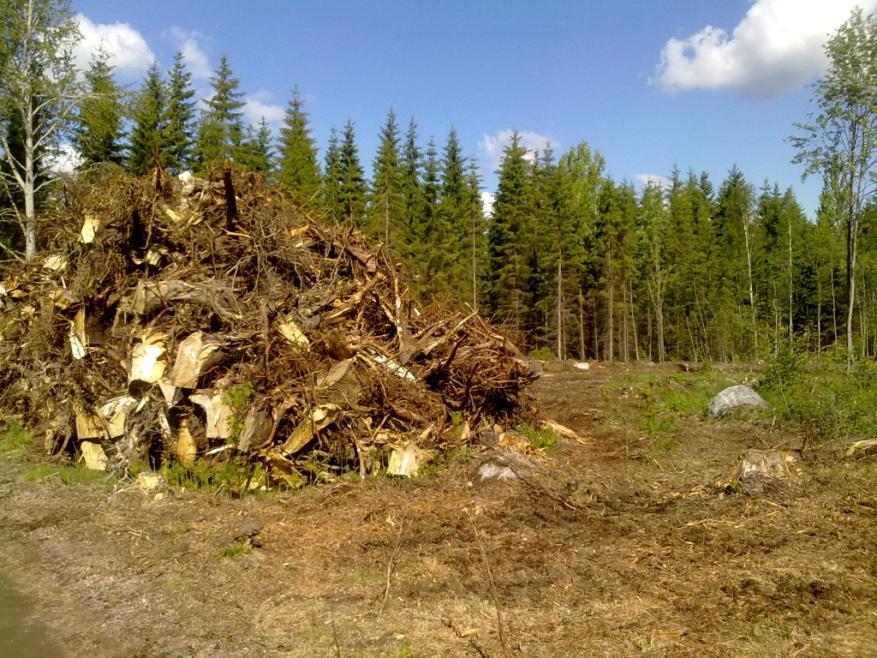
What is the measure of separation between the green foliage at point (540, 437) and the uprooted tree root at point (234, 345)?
268 mm

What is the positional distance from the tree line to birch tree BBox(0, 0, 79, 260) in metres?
0.05

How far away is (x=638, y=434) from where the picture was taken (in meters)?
9.59

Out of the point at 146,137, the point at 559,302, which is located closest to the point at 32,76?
the point at 146,137

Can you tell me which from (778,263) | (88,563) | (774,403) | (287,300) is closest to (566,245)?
(778,263)

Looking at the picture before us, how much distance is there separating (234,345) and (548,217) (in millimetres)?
26958

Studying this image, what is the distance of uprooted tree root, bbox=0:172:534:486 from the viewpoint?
6848mm

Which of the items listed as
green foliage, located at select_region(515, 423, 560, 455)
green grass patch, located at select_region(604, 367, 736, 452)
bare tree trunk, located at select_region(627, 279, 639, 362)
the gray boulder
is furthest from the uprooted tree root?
bare tree trunk, located at select_region(627, 279, 639, 362)

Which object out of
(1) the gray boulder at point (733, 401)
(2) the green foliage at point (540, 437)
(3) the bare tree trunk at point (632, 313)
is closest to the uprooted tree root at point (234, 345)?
(2) the green foliage at point (540, 437)

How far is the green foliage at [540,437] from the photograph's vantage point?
8.49 metres

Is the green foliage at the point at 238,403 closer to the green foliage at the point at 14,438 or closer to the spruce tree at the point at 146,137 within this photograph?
the green foliage at the point at 14,438

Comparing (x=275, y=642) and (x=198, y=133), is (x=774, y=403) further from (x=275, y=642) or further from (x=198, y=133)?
(x=198, y=133)

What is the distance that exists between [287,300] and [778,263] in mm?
39106

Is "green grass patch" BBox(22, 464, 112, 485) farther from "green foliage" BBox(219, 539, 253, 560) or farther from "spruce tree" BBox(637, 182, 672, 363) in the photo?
"spruce tree" BBox(637, 182, 672, 363)

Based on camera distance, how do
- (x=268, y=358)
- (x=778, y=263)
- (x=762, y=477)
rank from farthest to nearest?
(x=778, y=263), (x=268, y=358), (x=762, y=477)
